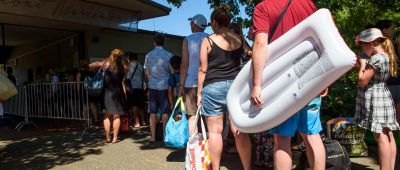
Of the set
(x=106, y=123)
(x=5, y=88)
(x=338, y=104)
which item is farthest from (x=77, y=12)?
(x=338, y=104)

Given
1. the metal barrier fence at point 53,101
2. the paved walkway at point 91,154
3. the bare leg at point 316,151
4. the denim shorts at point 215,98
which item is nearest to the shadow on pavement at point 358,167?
the paved walkway at point 91,154

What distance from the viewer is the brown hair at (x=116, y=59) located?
20.6 feet

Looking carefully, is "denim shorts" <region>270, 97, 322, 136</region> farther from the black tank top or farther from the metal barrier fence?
the metal barrier fence

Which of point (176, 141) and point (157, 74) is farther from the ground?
point (157, 74)

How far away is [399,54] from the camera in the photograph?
410cm

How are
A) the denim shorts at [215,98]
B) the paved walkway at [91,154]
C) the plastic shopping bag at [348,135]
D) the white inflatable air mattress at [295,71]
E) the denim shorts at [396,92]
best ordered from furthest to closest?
the paved walkway at [91,154] → the plastic shopping bag at [348,135] → the denim shorts at [396,92] → the denim shorts at [215,98] → the white inflatable air mattress at [295,71]

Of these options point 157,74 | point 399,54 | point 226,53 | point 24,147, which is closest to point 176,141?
point 226,53

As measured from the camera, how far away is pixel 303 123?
2.98 meters

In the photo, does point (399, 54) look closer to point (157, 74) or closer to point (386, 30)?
point (386, 30)

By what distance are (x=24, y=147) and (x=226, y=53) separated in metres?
4.41

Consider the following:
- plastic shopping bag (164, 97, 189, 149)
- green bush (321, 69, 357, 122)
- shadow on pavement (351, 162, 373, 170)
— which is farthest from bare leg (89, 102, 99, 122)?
shadow on pavement (351, 162, 373, 170)

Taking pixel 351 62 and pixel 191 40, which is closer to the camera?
pixel 351 62

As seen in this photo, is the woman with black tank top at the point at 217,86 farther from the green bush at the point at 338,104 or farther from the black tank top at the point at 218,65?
the green bush at the point at 338,104

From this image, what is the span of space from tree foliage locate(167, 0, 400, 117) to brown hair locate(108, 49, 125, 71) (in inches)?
99.2
